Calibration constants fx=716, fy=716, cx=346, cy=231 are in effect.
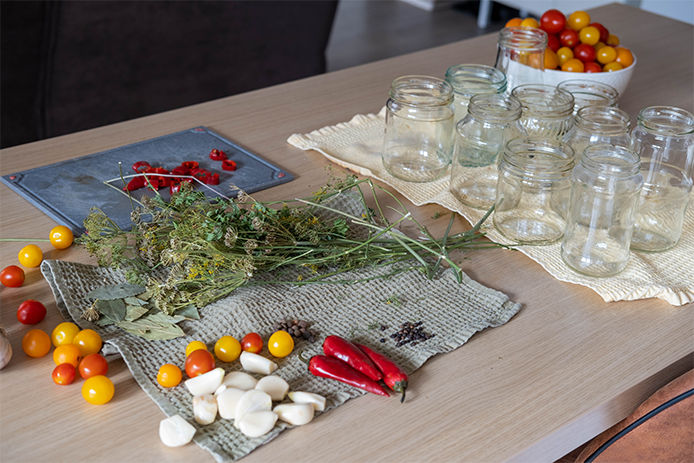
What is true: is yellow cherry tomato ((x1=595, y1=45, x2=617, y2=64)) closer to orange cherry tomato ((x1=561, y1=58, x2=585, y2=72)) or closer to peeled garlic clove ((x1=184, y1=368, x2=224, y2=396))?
orange cherry tomato ((x1=561, y1=58, x2=585, y2=72))

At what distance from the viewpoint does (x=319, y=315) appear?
1007mm

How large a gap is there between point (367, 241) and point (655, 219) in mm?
510

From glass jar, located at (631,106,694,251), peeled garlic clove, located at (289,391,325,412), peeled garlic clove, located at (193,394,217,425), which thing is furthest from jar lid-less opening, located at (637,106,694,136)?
peeled garlic clove, located at (193,394,217,425)

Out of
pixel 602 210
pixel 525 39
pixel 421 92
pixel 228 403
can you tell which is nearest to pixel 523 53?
pixel 525 39

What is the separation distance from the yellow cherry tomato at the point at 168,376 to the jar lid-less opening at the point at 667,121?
848 millimetres

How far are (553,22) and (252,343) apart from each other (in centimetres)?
105

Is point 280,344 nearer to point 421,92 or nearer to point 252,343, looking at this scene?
point 252,343

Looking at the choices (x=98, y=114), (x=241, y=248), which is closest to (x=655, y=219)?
(x=241, y=248)

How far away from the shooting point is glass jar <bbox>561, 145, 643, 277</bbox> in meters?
1.04

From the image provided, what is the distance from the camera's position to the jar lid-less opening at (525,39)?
58.1 inches

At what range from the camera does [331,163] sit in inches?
56.0

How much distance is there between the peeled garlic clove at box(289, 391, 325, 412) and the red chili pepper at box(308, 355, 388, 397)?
40 mm

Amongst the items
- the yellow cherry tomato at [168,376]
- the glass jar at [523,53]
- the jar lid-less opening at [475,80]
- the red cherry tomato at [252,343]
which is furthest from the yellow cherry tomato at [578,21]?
the yellow cherry tomato at [168,376]

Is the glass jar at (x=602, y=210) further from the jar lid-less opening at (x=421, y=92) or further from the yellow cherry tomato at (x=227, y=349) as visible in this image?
the yellow cherry tomato at (x=227, y=349)
